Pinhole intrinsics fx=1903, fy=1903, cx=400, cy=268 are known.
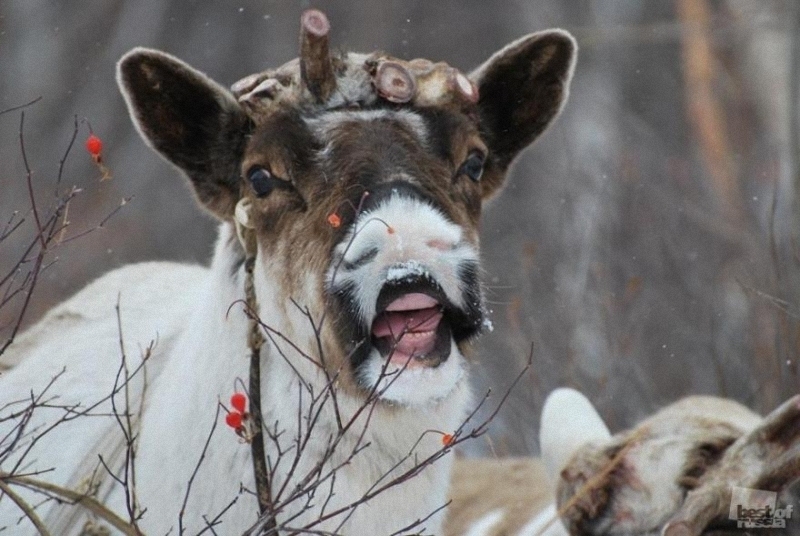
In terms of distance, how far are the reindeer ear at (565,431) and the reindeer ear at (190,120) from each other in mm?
2033

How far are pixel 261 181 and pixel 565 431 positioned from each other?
2177mm

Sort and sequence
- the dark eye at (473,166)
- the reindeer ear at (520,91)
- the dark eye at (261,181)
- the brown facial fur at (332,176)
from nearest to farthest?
1. the brown facial fur at (332,176)
2. the dark eye at (261,181)
3. the dark eye at (473,166)
4. the reindeer ear at (520,91)

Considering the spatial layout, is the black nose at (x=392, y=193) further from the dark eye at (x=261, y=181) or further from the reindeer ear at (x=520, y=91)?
the reindeer ear at (x=520, y=91)

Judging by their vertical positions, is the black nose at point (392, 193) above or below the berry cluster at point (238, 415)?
above

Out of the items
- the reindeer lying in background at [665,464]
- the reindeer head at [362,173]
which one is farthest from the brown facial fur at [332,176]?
the reindeer lying in background at [665,464]

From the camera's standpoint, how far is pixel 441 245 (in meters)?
6.32

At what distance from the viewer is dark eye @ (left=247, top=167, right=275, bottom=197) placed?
6.99m

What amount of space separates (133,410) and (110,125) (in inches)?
745

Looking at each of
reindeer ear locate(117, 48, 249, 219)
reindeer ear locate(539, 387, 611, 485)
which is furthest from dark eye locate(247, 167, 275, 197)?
reindeer ear locate(539, 387, 611, 485)

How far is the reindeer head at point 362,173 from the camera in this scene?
6.36 metres

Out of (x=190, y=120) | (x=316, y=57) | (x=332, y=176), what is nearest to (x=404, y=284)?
(x=332, y=176)

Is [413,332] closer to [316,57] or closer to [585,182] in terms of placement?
[316,57]

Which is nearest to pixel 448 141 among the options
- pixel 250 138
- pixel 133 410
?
pixel 250 138

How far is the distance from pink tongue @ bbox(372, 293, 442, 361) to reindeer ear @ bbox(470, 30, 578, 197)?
133 cm
